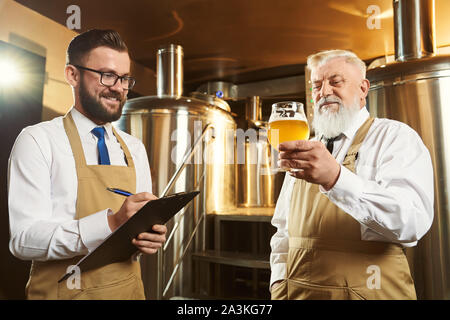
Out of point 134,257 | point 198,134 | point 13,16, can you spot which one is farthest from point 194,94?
point 134,257

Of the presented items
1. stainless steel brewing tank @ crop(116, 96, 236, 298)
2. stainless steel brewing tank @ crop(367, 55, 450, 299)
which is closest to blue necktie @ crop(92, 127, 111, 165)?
stainless steel brewing tank @ crop(367, 55, 450, 299)

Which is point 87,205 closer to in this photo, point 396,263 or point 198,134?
point 396,263

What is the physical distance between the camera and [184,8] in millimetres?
2516

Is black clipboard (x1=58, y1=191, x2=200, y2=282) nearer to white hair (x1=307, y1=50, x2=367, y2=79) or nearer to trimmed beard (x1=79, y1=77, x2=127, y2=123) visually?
trimmed beard (x1=79, y1=77, x2=127, y2=123)

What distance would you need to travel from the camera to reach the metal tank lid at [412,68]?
1546mm

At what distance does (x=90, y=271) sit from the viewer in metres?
0.93

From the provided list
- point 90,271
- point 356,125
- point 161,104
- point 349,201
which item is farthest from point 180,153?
point 349,201

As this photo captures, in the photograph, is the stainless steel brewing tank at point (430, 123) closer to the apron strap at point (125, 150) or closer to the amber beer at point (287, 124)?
the amber beer at point (287, 124)

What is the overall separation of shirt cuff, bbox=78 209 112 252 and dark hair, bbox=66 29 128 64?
45 centimetres

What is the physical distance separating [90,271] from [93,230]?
0.14m

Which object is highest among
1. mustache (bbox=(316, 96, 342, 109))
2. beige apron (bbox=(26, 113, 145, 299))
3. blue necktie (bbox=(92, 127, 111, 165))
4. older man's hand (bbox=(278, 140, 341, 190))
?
mustache (bbox=(316, 96, 342, 109))

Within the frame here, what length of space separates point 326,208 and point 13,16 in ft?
4.03

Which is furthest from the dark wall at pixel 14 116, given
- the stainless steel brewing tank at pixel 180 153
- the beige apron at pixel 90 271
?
the stainless steel brewing tank at pixel 180 153

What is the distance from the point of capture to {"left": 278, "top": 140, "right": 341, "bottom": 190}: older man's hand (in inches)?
32.6
